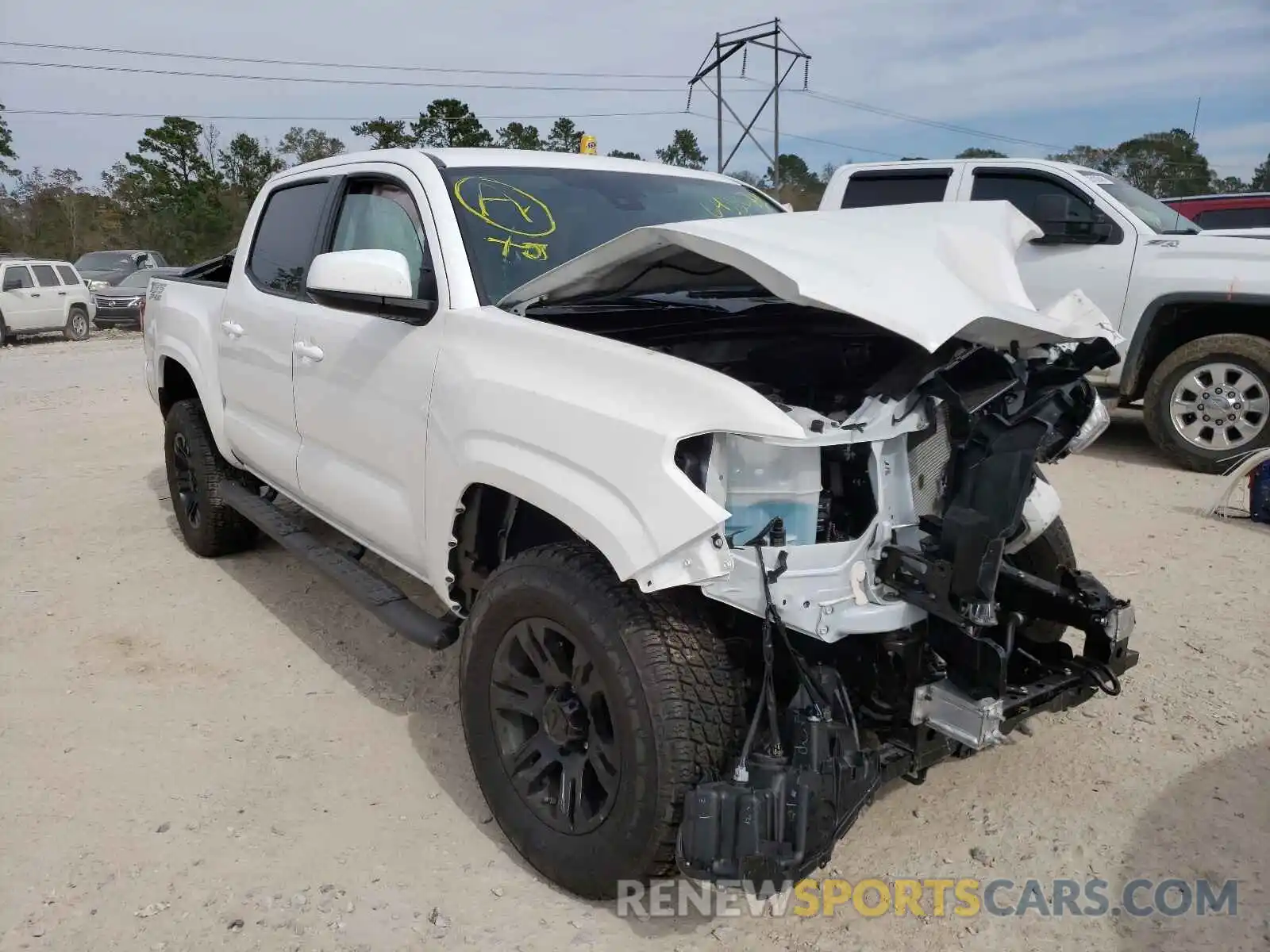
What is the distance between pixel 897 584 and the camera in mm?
2262

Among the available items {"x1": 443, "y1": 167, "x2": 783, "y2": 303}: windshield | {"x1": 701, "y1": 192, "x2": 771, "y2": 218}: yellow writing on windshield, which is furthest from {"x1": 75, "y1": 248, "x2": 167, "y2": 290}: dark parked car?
{"x1": 443, "y1": 167, "x2": 783, "y2": 303}: windshield

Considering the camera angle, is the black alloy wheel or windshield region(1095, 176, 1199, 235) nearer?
the black alloy wheel

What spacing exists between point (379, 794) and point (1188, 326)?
22.8 ft

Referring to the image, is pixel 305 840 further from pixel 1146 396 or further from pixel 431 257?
pixel 1146 396

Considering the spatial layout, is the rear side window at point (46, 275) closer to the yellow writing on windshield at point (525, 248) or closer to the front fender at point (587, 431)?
the yellow writing on windshield at point (525, 248)

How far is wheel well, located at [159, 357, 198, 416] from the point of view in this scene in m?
5.38

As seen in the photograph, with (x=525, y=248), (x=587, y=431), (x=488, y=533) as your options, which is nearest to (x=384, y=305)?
(x=525, y=248)


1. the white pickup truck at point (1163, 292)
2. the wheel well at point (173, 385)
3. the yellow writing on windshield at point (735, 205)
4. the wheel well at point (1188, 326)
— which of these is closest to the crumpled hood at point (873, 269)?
the yellow writing on windshield at point (735, 205)

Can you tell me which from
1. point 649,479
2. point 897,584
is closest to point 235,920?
point 649,479

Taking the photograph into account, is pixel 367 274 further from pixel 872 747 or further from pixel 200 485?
pixel 200 485

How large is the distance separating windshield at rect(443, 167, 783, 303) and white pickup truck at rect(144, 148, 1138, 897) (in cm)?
2

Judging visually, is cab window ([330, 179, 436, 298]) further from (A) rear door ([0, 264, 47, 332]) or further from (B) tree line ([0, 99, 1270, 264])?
(B) tree line ([0, 99, 1270, 264])

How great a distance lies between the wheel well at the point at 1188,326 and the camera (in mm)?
7020

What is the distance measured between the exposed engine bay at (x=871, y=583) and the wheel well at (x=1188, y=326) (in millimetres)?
5259
